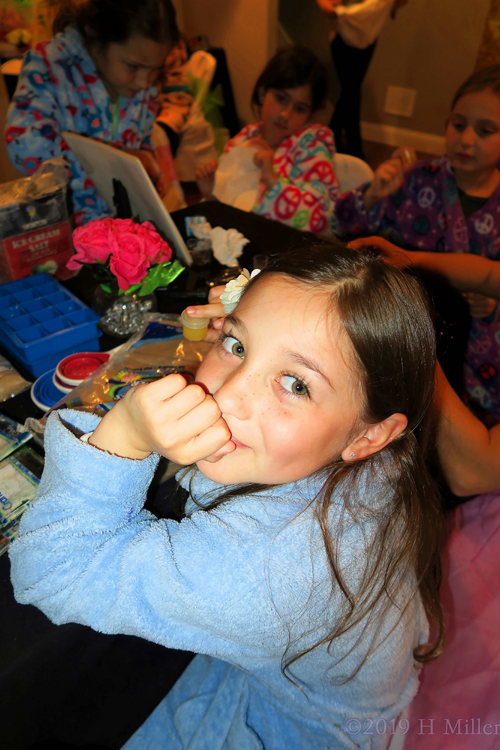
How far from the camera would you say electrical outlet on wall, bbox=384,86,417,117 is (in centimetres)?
489

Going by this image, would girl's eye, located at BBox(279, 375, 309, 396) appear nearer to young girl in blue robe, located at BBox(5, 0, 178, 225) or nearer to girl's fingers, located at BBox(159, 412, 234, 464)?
girl's fingers, located at BBox(159, 412, 234, 464)

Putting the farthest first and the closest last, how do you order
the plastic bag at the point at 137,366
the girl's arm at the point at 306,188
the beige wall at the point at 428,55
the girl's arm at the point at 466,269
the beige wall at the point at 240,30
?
the beige wall at the point at 428,55 < the beige wall at the point at 240,30 < the girl's arm at the point at 306,188 < the girl's arm at the point at 466,269 < the plastic bag at the point at 137,366

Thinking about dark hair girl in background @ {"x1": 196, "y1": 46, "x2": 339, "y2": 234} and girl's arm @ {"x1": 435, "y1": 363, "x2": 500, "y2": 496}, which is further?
dark hair girl in background @ {"x1": 196, "y1": 46, "x2": 339, "y2": 234}


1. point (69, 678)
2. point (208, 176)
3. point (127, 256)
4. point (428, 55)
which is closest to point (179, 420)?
point (69, 678)

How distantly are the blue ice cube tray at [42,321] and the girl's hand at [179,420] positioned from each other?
0.49m

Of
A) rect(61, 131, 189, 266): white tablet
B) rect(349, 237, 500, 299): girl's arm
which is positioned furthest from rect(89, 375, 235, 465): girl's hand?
rect(349, 237, 500, 299): girl's arm

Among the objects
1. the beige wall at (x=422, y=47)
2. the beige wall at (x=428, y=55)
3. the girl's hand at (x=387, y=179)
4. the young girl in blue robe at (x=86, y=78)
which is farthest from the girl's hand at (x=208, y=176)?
the beige wall at (x=428, y=55)

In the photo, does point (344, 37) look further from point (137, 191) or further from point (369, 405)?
point (369, 405)

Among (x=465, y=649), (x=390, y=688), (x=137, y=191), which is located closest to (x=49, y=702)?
(x=390, y=688)

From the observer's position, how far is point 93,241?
1.12m

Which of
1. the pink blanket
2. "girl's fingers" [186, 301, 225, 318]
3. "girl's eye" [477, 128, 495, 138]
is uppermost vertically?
"girl's eye" [477, 128, 495, 138]

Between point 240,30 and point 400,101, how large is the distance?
6.06ft

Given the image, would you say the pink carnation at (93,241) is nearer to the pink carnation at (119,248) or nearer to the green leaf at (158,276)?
the pink carnation at (119,248)

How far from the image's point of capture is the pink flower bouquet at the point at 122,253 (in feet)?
3.67
